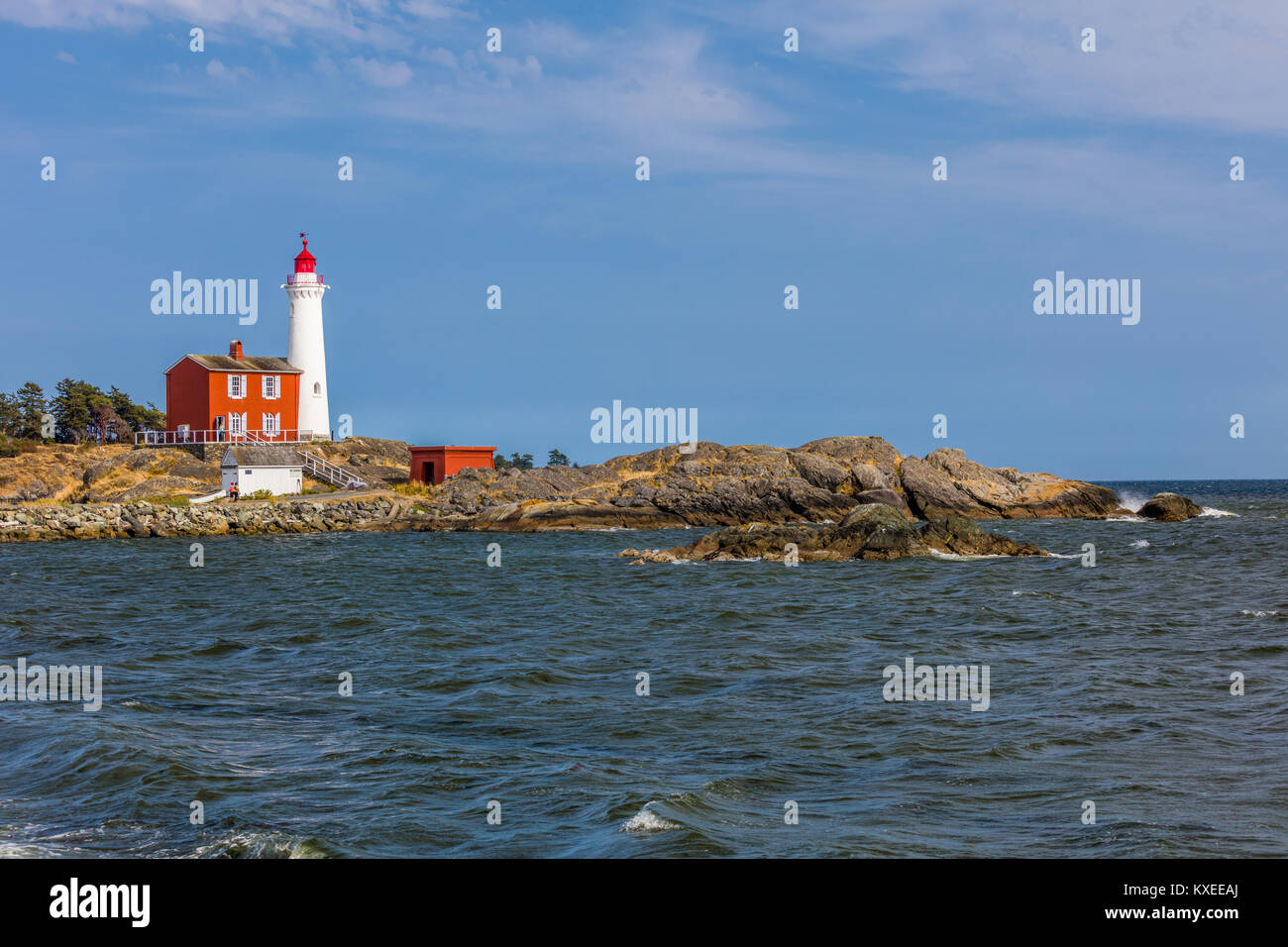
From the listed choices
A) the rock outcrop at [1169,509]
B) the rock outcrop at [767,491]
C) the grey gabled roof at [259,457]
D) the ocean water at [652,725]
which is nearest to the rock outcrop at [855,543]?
the ocean water at [652,725]

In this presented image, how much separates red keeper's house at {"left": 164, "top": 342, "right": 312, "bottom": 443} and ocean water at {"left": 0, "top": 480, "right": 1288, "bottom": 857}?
35.9 meters

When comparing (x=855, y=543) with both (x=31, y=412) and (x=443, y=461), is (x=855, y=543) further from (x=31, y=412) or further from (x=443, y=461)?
(x=31, y=412)

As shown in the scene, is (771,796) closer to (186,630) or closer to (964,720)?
(964,720)

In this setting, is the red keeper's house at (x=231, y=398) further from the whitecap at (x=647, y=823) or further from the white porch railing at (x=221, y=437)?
the whitecap at (x=647, y=823)

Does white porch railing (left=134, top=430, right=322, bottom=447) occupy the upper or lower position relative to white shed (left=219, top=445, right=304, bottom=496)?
upper

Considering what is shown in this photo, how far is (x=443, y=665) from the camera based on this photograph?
18938 millimetres

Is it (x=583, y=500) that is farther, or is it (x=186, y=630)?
(x=583, y=500)

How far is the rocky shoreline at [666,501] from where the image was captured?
5162 cm

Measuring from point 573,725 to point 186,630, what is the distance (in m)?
12.7

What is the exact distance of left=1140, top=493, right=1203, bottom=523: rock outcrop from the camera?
60.2 meters

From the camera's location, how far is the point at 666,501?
5953 cm

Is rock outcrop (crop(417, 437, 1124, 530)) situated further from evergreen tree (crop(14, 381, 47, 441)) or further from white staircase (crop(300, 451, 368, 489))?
evergreen tree (crop(14, 381, 47, 441))

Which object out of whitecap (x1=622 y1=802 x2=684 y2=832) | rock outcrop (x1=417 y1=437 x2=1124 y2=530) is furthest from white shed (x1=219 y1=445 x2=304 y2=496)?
whitecap (x1=622 y1=802 x2=684 y2=832)
